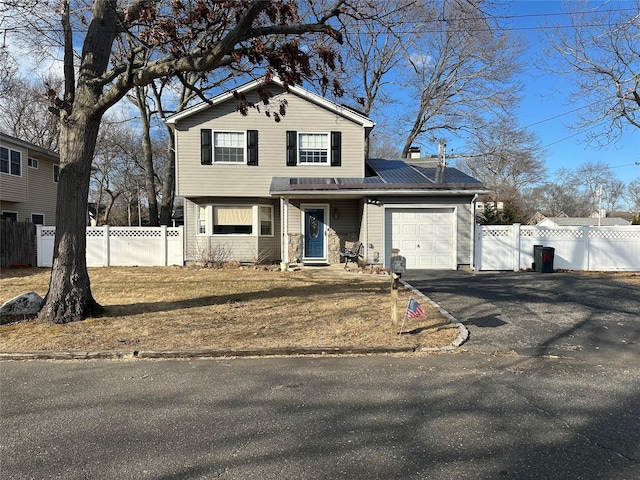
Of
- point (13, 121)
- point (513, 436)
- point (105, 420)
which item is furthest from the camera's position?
point (13, 121)

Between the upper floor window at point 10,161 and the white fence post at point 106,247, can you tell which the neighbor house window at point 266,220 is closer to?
the white fence post at point 106,247

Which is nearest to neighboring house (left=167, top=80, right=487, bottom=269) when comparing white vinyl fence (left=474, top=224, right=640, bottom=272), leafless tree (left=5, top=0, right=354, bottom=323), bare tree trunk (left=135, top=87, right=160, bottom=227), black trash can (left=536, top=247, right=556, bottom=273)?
white vinyl fence (left=474, top=224, right=640, bottom=272)

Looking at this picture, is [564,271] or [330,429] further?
[564,271]

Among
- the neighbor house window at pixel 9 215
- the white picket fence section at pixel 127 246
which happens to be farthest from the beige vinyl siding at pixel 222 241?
the neighbor house window at pixel 9 215

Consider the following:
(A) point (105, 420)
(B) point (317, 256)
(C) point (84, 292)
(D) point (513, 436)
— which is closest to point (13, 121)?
(B) point (317, 256)

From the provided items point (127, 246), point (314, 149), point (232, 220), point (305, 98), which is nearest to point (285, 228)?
point (232, 220)

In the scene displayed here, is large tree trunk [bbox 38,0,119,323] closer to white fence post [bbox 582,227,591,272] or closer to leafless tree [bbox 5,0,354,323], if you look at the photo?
leafless tree [bbox 5,0,354,323]

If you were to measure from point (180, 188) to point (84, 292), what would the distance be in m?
9.32

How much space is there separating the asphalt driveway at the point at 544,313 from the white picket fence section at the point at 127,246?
9713mm

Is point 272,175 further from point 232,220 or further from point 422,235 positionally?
point 422,235

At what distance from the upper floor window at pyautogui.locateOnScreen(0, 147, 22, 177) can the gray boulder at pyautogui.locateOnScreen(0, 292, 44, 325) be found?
15.5 m

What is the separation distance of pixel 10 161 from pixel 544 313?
22588 millimetres

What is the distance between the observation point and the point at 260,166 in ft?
53.4

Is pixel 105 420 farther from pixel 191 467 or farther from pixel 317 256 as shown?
pixel 317 256
